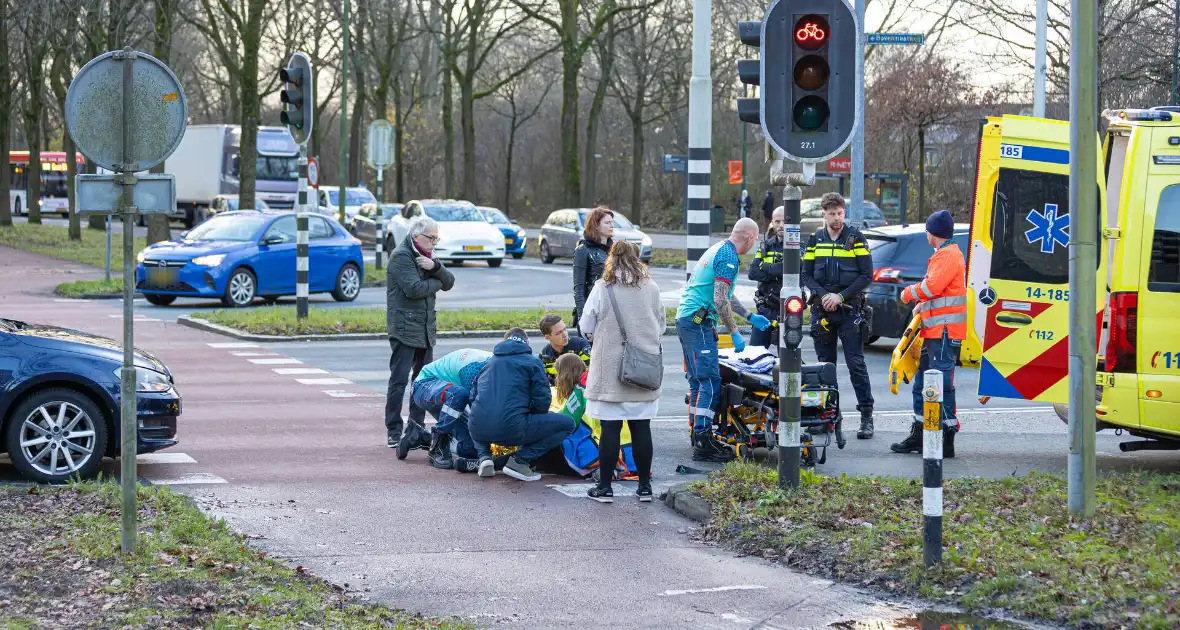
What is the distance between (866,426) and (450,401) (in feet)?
11.6

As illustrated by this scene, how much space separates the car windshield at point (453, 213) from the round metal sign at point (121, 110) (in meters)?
29.5

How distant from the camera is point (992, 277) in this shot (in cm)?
982

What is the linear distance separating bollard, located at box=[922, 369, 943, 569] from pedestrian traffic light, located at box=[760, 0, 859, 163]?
1934 millimetres

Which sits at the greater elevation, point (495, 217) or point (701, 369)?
point (495, 217)

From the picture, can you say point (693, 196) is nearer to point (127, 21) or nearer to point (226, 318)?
point (226, 318)

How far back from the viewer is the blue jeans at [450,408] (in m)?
10.0

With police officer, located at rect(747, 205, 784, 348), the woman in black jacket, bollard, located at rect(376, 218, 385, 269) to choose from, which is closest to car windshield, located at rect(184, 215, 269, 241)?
bollard, located at rect(376, 218, 385, 269)

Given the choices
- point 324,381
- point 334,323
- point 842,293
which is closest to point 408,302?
point 842,293

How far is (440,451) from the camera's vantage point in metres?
10.4

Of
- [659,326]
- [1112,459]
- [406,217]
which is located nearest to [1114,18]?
[406,217]

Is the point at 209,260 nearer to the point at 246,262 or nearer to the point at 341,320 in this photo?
the point at 246,262

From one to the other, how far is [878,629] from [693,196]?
8.37m

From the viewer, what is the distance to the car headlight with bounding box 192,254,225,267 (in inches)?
899

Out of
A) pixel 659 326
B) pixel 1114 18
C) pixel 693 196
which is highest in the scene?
pixel 1114 18
